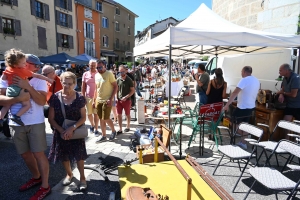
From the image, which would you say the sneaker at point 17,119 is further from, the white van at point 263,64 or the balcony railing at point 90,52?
the balcony railing at point 90,52

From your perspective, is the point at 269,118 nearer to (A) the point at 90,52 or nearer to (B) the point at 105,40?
(A) the point at 90,52

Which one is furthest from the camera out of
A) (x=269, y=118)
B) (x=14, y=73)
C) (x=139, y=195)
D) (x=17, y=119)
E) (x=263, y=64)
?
(x=263, y=64)

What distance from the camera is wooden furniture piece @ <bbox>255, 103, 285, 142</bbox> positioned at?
14.7ft

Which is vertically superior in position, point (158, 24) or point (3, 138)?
point (158, 24)

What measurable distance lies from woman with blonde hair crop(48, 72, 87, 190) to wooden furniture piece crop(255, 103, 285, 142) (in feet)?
12.7

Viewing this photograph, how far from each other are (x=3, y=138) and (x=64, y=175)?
2620 mm

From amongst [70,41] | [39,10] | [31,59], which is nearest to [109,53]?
[70,41]

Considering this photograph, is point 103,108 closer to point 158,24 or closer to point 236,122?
point 236,122

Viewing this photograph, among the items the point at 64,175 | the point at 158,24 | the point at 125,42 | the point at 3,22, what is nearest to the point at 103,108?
the point at 64,175

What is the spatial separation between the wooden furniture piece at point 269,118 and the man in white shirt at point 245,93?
30.0 inches

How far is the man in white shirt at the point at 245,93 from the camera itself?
3.90 m

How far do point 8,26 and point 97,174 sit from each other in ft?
61.2

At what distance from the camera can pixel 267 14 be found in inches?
233

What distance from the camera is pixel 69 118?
2.60m
